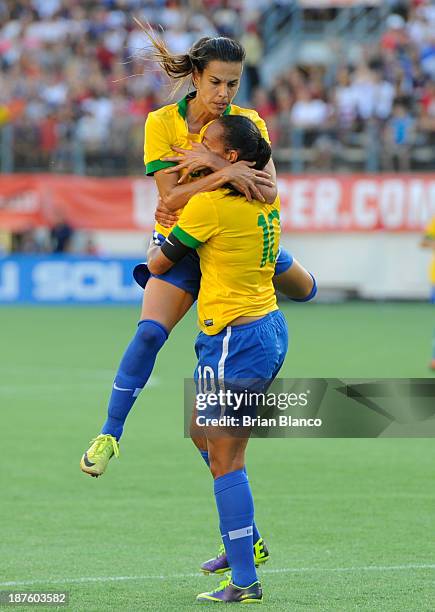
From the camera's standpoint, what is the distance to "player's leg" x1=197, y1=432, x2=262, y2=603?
5.66m

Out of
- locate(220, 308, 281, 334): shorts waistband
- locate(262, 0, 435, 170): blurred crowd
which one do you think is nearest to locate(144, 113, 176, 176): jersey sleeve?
locate(220, 308, 281, 334): shorts waistband

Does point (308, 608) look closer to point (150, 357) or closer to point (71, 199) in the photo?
point (150, 357)

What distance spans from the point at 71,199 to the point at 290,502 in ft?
59.4

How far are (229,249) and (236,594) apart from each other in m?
1.49

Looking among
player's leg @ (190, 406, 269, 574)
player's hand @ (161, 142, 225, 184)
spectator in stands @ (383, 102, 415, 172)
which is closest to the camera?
player's hand @ (161, 142, 225, 184)

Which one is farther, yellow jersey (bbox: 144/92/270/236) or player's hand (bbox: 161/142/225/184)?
yellow jersey (bbox: 144/92/270/236)

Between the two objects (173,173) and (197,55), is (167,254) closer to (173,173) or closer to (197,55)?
(173,173)

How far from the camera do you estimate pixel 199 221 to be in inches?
220

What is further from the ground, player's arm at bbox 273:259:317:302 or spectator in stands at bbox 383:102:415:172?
spectator in stands at bbox 383:102:415:172

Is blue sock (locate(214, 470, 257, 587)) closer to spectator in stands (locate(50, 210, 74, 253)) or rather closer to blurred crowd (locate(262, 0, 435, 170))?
spectator in stands (locate(50, 210, 74, 253))

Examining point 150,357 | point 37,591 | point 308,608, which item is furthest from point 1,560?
point 308,608

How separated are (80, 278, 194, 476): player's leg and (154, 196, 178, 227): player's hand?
0.91ft

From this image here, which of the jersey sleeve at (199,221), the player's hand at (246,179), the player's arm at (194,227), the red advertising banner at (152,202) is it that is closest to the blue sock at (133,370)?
the player's arm at (194,227)

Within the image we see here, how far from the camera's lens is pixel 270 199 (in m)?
5.74
